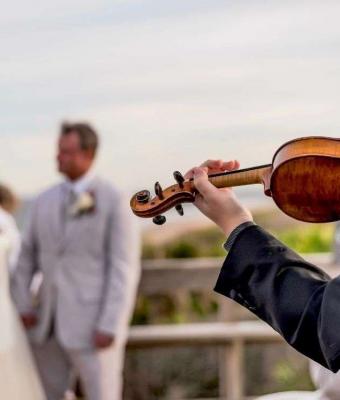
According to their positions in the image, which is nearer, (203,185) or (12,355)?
(203,185)

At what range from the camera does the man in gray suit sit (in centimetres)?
651

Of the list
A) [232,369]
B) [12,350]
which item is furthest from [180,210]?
[232,369]

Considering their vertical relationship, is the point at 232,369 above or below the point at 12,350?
below

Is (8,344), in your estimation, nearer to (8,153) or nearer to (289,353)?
(289,353)

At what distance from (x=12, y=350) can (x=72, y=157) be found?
41.1 inches

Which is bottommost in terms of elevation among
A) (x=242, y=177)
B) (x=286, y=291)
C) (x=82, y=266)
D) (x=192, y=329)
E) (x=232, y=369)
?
(x=232, y=369)

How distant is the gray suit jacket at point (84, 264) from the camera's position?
651 cm

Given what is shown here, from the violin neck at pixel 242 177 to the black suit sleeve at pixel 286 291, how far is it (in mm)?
188

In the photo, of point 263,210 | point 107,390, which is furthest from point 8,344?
point 263,210

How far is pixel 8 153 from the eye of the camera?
48.1ft

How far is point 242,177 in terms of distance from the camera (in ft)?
8.87

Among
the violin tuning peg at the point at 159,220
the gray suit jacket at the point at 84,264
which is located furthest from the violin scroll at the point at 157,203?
the gray suit jacket at the point at 84,264

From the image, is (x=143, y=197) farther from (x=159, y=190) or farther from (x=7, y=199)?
(x=7, y=199)

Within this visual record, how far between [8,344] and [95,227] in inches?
29.8
